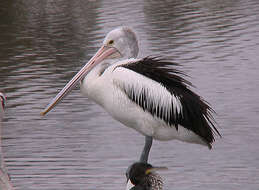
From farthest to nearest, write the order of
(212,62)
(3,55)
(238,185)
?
(3,55) → (212,62) → (238,185)

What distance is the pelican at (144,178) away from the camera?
5340 mm

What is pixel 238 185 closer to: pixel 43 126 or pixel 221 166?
pixel 221 166

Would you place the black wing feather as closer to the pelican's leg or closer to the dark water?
the pelican's leg

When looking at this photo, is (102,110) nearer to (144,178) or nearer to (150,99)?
→ (150,99)

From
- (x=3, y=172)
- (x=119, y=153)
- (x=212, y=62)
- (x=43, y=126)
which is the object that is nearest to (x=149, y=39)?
(x=212, y=62)

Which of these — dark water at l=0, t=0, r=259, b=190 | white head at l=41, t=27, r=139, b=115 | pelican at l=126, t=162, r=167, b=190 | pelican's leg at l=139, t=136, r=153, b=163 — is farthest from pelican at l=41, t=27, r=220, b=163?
pelican at l=126, t=162, r=167, b=190

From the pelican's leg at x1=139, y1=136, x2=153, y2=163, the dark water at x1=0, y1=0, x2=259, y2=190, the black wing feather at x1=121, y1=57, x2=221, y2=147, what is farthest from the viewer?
the dark water at x1=0, y1=0, x2=259, y2=190

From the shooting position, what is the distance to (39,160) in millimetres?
7508

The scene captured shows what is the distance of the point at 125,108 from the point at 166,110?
34 centimetres

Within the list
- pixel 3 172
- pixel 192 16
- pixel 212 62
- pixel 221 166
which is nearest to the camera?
pixel 3 172

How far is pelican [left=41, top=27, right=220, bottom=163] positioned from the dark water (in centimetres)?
64

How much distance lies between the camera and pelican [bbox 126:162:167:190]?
17.5 feet

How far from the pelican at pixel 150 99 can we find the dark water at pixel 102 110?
64 centimetres

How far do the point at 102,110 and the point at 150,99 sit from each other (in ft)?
10.1
